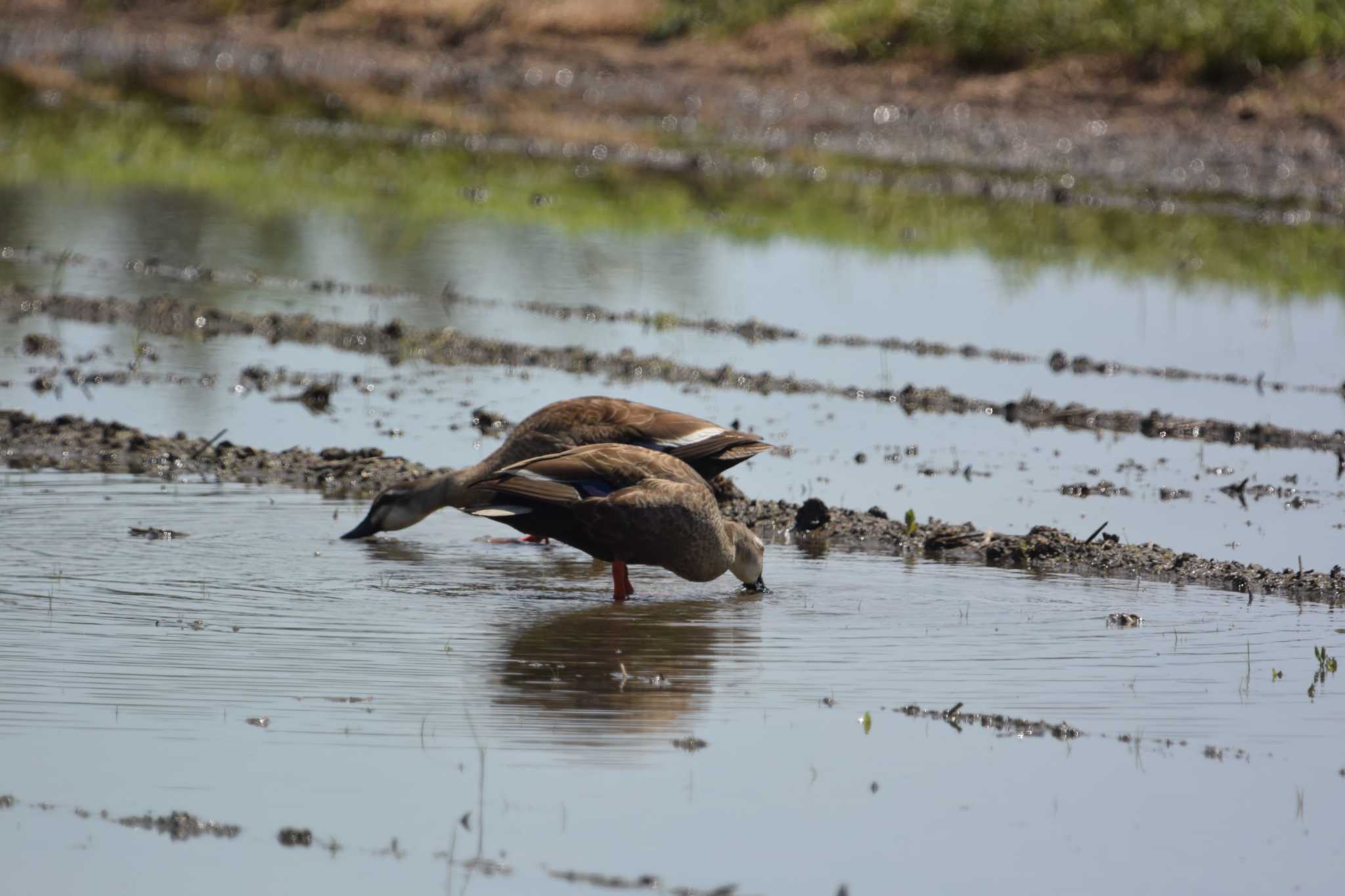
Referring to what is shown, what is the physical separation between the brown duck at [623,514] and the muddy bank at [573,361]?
4321 mm

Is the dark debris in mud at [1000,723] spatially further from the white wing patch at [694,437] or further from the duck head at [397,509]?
the duck head at [397,509]

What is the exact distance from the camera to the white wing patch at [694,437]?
29.8 feet

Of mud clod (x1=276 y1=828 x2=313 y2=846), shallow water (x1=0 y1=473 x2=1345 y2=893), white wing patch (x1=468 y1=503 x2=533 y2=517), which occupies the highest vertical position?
white wing patch (x1=468 y1=503 x2=533 y2=517)

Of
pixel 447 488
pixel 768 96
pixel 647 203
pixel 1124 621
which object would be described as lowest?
pixel 1124 621

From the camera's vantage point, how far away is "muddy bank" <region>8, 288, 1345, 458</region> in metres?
11.8

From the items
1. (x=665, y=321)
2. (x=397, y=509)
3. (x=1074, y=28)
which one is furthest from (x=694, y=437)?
(x=1074, y=28)

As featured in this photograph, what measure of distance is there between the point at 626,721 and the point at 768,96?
24.5m

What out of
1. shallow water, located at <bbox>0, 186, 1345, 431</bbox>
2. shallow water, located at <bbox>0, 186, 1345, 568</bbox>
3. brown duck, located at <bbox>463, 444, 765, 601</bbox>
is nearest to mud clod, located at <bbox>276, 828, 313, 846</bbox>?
brown duck, located at <bbox>463, 444, 765, 601</bbox>

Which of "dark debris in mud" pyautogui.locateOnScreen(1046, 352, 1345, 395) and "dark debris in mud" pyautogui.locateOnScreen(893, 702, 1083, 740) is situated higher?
"dark debris in mud" pyautogui.locateOnScreen(1046, 352, 1345, 395)

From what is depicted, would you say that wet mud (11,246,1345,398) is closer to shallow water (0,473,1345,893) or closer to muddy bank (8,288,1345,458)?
muddy bank (8,288,1345,458)

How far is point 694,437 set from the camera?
9.14 m

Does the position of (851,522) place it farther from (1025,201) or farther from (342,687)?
(1025,201)

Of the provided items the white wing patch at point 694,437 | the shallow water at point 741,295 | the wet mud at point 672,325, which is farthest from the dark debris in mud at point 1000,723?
the wet mud at point 672,325

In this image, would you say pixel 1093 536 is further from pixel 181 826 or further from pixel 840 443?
pixel 181 826
